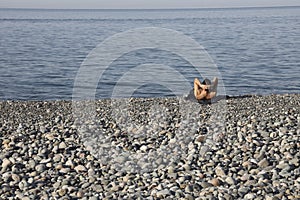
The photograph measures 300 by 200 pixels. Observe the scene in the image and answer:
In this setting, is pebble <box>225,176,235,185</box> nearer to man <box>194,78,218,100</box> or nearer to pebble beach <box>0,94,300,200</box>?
pebble beach <box>0,94,300,200</box>

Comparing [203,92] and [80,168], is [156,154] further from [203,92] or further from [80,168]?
[203,92]

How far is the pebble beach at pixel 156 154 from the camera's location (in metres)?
8.76

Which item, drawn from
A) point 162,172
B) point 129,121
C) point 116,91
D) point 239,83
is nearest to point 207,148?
point 162,172

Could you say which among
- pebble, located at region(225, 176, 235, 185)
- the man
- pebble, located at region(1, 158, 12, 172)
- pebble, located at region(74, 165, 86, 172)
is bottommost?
pebble, located at region(225, 176, 235, 185)

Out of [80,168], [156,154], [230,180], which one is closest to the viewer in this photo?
[230,180]

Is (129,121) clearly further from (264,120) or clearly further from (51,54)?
(51,54)

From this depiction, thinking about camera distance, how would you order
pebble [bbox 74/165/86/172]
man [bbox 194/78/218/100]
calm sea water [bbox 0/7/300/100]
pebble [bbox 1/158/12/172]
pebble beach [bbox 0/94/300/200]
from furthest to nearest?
calm sea water [bbox 0/7/300/100]
man [bbox 194/78/218/100]
pebble [bbox 1/158/12/172]
pebble [bbox 74/165/86/172]
pebble beach [bbox 0/94/300/200]

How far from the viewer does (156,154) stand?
35.3 feet

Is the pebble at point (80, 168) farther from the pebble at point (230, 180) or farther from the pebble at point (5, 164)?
the pebble at point (230, 180)

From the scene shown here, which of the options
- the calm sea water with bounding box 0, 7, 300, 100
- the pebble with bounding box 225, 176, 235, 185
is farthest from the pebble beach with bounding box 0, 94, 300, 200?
the calm sea water with bounding box 0, 7, 300, 100

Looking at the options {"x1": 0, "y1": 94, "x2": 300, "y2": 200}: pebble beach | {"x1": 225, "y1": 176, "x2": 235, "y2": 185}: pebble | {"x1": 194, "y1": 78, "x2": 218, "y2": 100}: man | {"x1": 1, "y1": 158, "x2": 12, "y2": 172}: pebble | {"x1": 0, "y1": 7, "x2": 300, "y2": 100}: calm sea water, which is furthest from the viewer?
{"x1": 0, "y1": 7, "x2": 300, "y2": 100}: calm sea water

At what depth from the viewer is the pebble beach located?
8.76m

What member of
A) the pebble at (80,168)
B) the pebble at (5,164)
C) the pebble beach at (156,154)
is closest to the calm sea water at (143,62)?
the pebble beach at (156,154)

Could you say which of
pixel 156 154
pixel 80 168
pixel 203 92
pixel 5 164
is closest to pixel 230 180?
pixel 156 154
